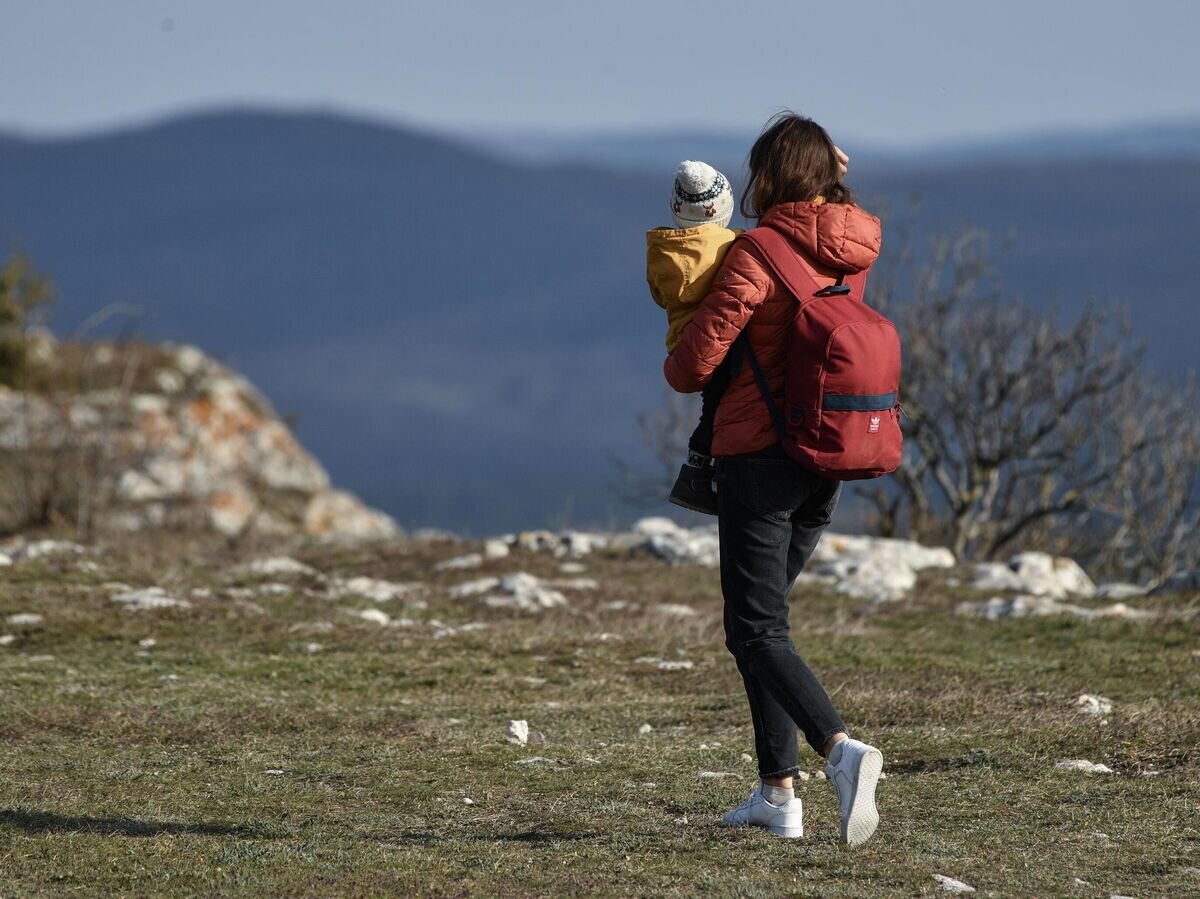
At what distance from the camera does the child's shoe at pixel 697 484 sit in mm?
4551

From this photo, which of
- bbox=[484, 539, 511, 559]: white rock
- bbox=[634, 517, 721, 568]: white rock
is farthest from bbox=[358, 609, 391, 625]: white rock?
bbox=[634, 517, 721, 568]: white rock

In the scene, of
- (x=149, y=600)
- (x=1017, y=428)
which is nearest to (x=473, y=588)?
(x=149, y=600)

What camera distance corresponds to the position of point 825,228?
4332mm

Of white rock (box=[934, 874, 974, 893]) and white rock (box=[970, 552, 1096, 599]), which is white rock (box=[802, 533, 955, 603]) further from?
white rock (box=[934, 874, 974, 893])

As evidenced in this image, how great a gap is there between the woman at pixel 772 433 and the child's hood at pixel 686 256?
0.06m

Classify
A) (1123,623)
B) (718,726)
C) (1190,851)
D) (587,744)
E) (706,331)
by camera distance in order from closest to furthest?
1. (706,331)
2. (1190,851)
3. (587,744)
4. (718,726)
5. (1123,623)

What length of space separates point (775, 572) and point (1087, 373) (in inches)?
884

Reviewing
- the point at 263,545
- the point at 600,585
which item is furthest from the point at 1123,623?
the point at 263,545

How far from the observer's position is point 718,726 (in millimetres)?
6934

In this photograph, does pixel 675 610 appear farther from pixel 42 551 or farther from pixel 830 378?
pixel 830 378

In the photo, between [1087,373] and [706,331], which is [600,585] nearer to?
[706,331]

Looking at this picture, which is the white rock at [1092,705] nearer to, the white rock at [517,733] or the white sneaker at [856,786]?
the white rock at [517,733]

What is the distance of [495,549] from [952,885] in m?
10.7

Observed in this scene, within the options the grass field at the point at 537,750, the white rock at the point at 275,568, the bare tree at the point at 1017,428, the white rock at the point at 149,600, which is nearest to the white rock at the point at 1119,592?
the grass field at the point at 537,750
